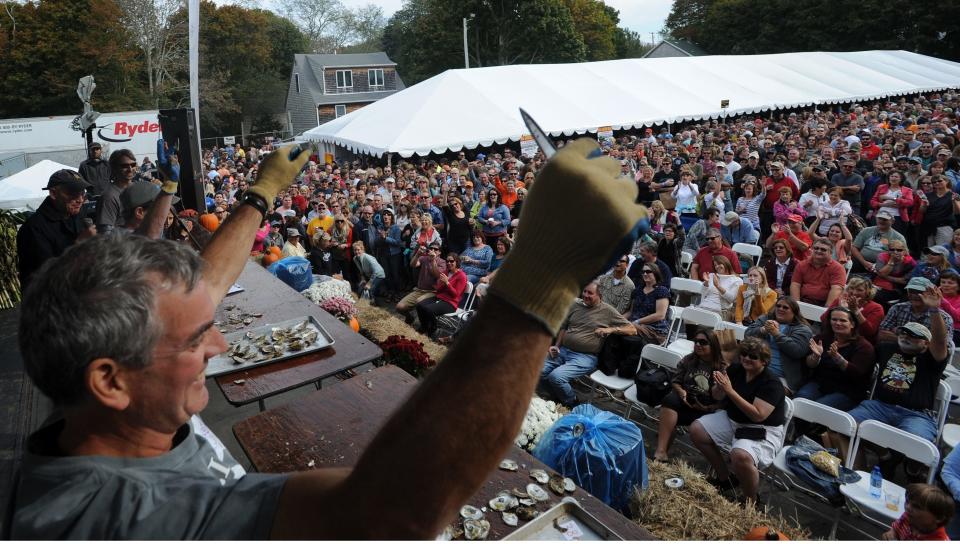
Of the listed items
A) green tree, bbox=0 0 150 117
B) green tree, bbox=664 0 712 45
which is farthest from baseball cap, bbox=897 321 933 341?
green tree, bbox=664 0 712 45

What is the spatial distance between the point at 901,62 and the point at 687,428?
131ft

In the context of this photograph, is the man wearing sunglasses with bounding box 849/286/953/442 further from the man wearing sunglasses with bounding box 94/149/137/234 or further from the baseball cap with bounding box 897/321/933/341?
the man wearing sunglasses with bounding box 94/149/137/234

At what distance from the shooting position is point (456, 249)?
9445 mm

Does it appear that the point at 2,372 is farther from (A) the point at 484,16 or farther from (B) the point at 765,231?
(A) the point at 484,16

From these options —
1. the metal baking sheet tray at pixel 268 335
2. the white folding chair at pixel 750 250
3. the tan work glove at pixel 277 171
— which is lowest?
the white folding chair at pixel 750 250

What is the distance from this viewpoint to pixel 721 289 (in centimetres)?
656

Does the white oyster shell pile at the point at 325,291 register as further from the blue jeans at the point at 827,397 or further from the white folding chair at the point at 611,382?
the blue jeans at the point at 827,397

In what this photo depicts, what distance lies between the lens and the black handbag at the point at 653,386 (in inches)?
197

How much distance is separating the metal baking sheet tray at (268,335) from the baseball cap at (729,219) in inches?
259

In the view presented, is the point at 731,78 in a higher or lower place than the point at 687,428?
higher

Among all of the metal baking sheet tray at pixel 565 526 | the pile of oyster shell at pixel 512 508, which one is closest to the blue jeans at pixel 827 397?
the pile of oyster shell at pixel 512 508

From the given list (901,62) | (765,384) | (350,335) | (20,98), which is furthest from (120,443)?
(901,62)

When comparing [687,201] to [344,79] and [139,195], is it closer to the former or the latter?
[139,195]

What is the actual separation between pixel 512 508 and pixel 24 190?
41.2 feet
